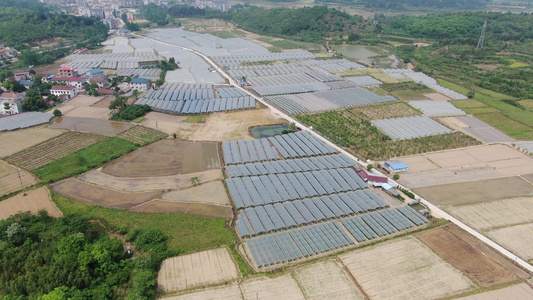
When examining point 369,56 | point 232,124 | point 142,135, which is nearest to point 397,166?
point 232,124

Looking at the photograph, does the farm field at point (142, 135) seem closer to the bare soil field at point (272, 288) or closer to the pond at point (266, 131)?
the pond at point (266, 131)

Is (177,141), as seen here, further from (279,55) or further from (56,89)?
(279,55)

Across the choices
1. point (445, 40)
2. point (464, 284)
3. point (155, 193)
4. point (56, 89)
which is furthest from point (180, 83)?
point (445, 40)

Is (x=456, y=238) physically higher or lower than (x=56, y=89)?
lower

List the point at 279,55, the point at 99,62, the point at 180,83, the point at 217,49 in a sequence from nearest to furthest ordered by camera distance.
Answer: the point at 180,83
the point at 99,62
the point at 279,55
the point at 217,49

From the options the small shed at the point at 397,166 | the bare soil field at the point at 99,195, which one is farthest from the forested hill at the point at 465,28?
the bare soil field at the point at 99,195

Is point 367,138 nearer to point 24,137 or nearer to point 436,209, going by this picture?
point 436,209
